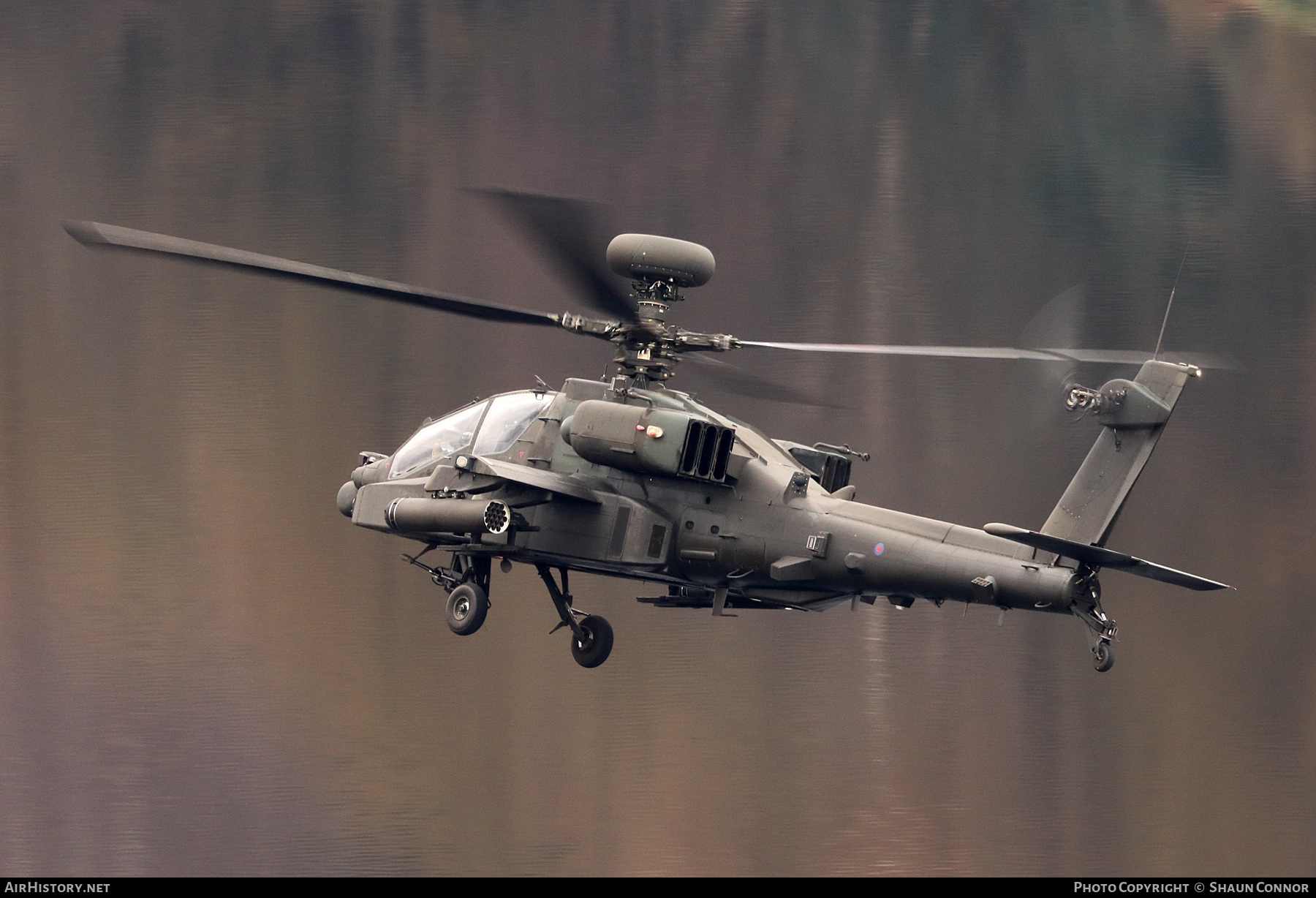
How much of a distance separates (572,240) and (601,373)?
32.6 feet

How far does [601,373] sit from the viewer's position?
21.4m

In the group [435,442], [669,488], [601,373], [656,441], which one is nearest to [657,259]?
[656,441]

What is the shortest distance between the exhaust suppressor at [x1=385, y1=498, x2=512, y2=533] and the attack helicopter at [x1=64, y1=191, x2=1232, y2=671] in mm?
18

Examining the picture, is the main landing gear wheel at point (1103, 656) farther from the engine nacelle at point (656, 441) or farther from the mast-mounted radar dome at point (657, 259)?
the mast-mounted radar dome at point (657, 259)

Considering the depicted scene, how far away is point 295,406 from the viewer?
71.9 feet

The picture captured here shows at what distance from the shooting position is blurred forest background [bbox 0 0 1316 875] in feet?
65.4

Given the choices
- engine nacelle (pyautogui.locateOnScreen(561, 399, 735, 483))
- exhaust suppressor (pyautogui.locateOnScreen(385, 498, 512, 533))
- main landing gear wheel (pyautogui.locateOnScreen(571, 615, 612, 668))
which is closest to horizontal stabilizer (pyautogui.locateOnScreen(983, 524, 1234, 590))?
engine nacelle (pyautogui.locateOnScreen(561, 399, 735, 483))

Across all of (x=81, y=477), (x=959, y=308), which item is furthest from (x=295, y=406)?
(x=959, y=308)

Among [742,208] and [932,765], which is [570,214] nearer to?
[742,208]

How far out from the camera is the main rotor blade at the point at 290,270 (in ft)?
38.3

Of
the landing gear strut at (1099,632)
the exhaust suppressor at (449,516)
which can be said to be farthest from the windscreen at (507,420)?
the landing gear strut at (1099,632)

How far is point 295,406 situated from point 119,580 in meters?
3.61

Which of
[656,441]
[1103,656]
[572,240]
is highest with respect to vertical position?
[572,240]
